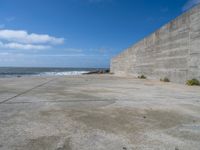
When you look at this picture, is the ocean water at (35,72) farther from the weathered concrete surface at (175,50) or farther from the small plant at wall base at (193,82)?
the small plant at wall base at (193,82)

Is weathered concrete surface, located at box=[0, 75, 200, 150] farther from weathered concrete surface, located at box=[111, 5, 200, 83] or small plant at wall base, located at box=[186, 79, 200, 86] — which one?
weathered concrete surface, located at box=[111, 5, 200, 83]

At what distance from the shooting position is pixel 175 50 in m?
8.49

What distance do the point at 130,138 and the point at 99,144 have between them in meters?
0.34

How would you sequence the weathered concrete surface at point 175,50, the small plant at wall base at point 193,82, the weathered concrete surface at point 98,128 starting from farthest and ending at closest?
the weathered concrete surface at point 175,50 → the small plant at wall base at point 193,82 → the weathered concrete surface at point 98,128

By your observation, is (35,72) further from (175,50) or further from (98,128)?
(98,128)

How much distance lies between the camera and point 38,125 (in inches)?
83.5

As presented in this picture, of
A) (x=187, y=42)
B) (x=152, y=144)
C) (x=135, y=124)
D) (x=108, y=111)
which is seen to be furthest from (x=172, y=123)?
(x=187, y=42)

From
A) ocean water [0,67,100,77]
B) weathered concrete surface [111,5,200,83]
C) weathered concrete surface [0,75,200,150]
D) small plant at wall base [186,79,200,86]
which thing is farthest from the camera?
ocean water [0,67,100,77]

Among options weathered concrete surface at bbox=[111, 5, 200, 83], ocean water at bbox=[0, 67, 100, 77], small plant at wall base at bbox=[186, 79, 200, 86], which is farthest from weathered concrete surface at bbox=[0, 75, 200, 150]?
ocean water at bbox=[0, 67, 100, 77]

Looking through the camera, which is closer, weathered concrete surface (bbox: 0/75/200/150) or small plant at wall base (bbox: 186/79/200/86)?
weathered concrete surface (bbox: 0/75/200/150)

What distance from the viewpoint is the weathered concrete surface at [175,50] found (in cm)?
703

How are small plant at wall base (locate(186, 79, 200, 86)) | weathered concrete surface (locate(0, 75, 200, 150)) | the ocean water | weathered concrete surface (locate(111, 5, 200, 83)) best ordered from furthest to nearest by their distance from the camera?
the ocean water → weathered concrete surface (locate(111, 5, 200, 83)) → small plant at wall base (locate(186, 79, 200, 86)) → weathered concrete surface (locate(0, 75, 200, 150))

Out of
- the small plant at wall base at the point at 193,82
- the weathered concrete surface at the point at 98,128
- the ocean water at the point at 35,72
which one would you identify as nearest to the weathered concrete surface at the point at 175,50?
the small plant at wall base at the point at 193,82

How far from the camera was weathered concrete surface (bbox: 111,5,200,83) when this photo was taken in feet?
23.1
